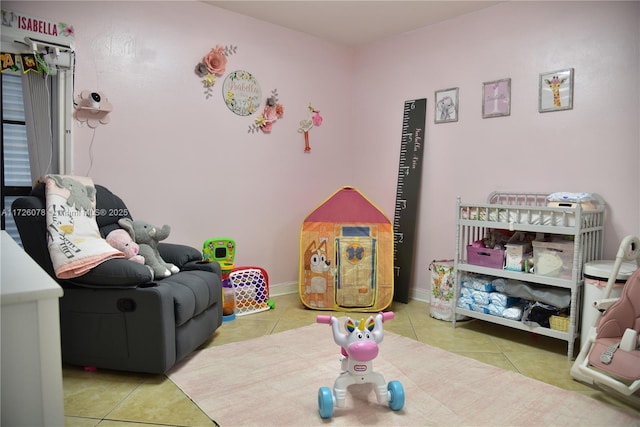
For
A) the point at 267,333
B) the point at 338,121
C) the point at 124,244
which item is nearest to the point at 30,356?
the point at 124,244

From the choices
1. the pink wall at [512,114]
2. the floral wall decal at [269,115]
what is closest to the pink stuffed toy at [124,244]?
the floral wall decal at [269,115]

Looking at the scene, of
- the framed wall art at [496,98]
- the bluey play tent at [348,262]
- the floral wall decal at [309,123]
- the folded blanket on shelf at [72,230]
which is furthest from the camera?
the floral wall decal at [309,123]

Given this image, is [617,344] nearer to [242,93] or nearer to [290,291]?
[290,291]

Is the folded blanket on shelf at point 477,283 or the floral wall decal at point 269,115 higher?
the floral wall decal at point 269,115

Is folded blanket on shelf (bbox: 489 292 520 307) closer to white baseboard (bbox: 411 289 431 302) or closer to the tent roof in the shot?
white baseboard (bbox: 411 289 431 302)

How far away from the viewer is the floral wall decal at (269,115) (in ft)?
12.7

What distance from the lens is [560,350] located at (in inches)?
111

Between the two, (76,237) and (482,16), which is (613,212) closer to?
(482,16)

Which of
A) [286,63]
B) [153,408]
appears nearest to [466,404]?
[153,408]

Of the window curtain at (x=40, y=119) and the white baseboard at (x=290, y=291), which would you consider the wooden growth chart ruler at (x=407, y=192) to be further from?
the window curtain at (x=40, y=119)

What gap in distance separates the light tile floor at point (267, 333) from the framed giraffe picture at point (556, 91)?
1.57 metres

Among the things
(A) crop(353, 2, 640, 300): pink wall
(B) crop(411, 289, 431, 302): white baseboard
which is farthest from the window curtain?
(B) crop(411, 289, 431, 302): white baseboard

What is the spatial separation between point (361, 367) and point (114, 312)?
4.15 feet

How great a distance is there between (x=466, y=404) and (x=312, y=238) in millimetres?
1906
